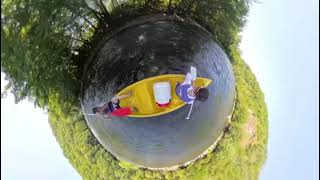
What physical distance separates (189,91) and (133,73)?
2.49 ft

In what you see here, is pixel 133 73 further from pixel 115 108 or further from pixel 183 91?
pixel 183 91

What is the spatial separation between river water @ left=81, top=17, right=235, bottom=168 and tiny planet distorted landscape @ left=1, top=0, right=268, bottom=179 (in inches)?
0.6

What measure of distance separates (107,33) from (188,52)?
188 cm

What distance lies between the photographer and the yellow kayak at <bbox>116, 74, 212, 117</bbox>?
6.88 m

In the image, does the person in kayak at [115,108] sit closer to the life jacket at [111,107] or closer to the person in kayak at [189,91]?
the life jacket at [111,107]

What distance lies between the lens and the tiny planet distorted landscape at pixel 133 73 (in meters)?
7.23

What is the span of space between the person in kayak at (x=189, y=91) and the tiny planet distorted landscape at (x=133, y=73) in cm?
9

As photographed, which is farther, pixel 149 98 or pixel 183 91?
pixel 149 98

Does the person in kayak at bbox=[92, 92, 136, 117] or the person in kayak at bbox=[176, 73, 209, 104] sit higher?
the person in kayak at bbox=[176, 73, 209, 104]

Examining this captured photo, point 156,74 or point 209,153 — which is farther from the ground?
point 156,74

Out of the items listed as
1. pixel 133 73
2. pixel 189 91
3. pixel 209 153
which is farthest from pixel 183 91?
pixel 209 153

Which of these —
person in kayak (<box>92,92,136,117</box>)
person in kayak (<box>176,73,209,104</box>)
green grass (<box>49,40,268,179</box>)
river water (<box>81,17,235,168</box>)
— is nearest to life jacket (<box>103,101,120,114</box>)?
person in kayak (<box>92,92,136,117</box>)

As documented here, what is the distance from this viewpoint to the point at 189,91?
22.3 ft

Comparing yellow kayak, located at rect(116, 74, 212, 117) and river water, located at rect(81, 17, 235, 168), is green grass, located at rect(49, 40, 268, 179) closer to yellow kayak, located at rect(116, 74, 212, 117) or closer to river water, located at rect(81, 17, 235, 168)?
river water, located at rect(81, 17, 235, 168)
